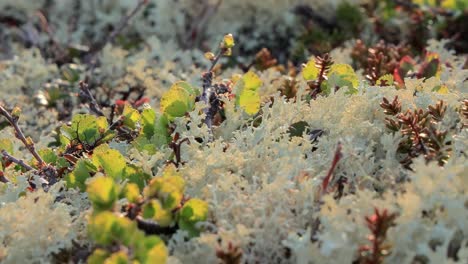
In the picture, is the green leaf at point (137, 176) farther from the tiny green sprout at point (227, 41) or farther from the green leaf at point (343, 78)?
the green leaf at point (343, 78)

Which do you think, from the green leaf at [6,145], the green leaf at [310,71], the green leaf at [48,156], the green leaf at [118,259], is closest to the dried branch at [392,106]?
the green leaf at [310,71]

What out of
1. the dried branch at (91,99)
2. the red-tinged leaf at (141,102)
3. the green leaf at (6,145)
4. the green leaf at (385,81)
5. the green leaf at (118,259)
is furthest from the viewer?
the red-tinged leaf at (141,102)

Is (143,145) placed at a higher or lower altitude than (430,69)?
lower

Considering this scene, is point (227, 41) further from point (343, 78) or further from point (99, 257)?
point (99, 257)

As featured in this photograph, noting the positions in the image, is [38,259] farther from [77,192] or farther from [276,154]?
[276,154]

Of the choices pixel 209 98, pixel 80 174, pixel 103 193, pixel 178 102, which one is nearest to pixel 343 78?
pixel 209 98

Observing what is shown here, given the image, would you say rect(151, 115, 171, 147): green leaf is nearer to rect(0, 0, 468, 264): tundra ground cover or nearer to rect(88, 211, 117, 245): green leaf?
rect(0, 0, 468, 264): tundra ground cover
